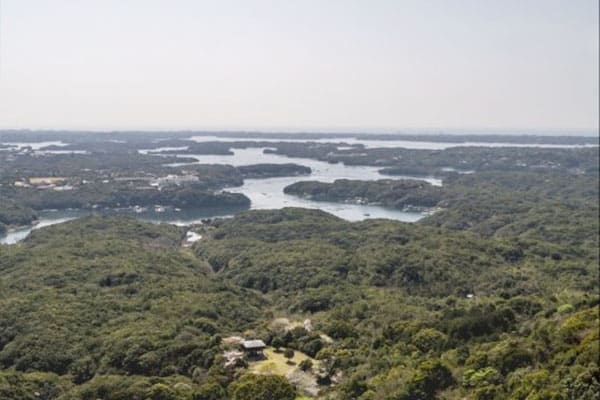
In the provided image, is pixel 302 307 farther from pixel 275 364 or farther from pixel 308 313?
pixel 275 364

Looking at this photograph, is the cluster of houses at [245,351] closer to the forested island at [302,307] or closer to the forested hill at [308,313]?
the forested island at [302,307]

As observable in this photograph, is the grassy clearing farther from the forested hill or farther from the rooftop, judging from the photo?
the rooftop

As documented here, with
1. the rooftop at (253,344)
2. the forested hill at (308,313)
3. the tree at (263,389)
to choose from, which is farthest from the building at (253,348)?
the tree at (263,389)

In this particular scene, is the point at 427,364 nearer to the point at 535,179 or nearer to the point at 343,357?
the point at 343,357

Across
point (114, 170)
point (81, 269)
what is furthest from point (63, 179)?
point (81, 269)

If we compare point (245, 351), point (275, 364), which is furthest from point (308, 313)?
point (275, 364)

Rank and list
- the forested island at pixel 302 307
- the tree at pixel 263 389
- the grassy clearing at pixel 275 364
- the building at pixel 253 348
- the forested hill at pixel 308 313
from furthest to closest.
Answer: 1. the building at pixel 253 348
2. the grassy clearing at pixel 275 364
3. the forested island at pixel 302 307
4. the forested hill at pixel 308 313
5. the tree at pixel 263 389
